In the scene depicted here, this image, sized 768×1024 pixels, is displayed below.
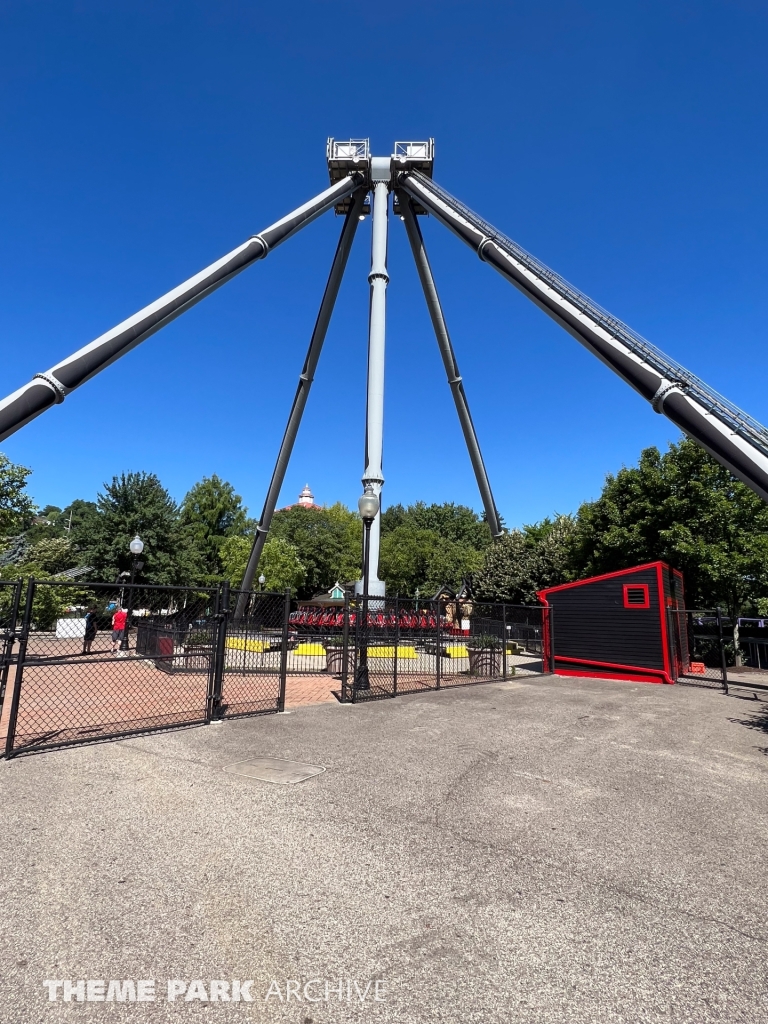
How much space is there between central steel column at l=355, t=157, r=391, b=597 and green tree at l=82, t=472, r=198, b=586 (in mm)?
19458

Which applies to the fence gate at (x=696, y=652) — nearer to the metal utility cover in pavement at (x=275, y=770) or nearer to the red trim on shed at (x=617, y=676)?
the red trim on shed at (x=617, y=676)

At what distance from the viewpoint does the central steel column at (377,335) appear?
24.8 meters

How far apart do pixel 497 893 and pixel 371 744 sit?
4.04 m

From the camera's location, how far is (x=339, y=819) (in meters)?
4.70

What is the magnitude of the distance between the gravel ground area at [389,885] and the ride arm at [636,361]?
8.02 meters

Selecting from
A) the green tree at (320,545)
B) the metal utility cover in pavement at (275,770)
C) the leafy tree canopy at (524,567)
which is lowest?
the metal utility cover in pavement at (275,770)

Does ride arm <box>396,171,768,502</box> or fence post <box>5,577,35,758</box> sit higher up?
ride arm <box>396,171,768,502</box>

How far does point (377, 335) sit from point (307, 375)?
812 centimetres

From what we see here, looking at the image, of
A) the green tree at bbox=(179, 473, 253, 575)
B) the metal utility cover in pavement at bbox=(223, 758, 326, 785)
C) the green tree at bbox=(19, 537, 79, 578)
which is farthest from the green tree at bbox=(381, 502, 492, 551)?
the metal utility cover in pavement at bbox=(223, 758, 326, 785)

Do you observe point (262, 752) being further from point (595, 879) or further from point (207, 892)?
point (595, 879)

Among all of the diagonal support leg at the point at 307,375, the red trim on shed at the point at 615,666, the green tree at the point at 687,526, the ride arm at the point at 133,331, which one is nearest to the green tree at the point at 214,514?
the diagonal support leg at the point at 307,375

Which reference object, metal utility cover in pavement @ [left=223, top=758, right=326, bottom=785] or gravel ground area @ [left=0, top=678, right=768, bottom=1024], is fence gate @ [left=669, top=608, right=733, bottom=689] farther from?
metal utility cover in pavement @ [left=223, top=758, right=326, bottom=785]

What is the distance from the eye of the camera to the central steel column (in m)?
24.8

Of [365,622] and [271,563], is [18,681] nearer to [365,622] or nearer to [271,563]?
[365,622]
